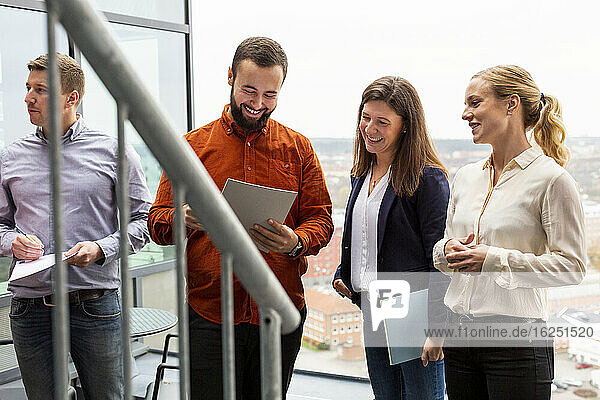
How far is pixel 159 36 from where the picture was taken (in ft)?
13.4

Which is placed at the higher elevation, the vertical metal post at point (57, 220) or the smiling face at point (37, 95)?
the smiling face at point (37, 95)

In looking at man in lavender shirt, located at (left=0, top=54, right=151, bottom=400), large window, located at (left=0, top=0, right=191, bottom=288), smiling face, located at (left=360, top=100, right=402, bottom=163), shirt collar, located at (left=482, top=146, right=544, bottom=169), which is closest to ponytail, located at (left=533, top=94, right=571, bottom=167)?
shirt collar, located at (left=482, top=146, right=544, bottom=169)

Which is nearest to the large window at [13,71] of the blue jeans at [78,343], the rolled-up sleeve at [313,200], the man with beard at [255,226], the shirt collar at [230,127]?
the blue jeans at [78,343]

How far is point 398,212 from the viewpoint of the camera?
2.20 m

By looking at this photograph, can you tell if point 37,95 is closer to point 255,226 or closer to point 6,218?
point 6,218

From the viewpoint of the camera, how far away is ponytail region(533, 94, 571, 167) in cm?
195

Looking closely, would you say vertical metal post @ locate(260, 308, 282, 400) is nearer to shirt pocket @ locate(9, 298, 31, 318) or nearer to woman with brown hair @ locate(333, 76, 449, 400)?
woman with brown hair @ locate(333, 76, 449, 400)

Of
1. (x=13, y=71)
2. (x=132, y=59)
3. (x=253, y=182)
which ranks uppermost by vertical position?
(x=132, y=59)

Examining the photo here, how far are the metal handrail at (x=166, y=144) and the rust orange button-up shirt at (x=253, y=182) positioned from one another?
1023 millimetres

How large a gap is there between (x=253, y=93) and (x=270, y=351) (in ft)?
3.72

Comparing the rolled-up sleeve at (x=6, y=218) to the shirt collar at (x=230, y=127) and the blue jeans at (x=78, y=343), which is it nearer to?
the blue jeans at (x=78, y=343)

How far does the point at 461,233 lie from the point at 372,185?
43cm

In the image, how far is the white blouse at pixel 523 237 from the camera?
5.77ft

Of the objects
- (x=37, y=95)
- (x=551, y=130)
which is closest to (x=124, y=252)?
(x=37, y=95)
